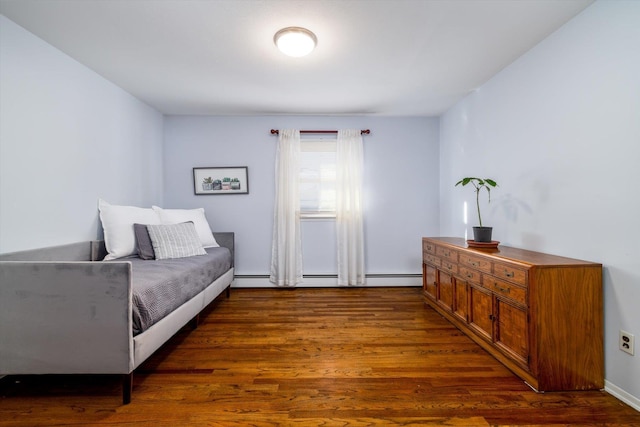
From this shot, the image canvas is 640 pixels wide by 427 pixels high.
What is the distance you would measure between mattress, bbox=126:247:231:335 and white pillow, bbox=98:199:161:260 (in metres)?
0.17

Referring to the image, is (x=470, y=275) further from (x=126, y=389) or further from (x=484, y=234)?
(x=126, y=389)

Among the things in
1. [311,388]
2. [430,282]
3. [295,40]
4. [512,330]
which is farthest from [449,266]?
[295,40]

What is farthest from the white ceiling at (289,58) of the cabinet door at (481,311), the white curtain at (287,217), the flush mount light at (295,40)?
the cabinet door at (481,311)

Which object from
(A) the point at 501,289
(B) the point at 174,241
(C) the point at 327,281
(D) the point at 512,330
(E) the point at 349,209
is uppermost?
(E) the point at 349,209

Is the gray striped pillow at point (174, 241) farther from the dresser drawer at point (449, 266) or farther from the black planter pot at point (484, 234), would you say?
the black planter pot at point (484, 234)

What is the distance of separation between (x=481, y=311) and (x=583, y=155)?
1259 millimetres

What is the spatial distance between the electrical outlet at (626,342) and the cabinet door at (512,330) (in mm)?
453

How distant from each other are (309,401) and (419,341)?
3.71ft

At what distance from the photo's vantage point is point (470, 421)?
144cm

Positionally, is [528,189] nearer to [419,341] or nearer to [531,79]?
[531,79]

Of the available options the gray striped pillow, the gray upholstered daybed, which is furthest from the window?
the gray upholstered daybed

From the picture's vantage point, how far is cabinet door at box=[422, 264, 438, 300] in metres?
2.97

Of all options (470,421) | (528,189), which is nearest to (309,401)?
(470,421)

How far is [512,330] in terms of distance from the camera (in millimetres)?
1857
